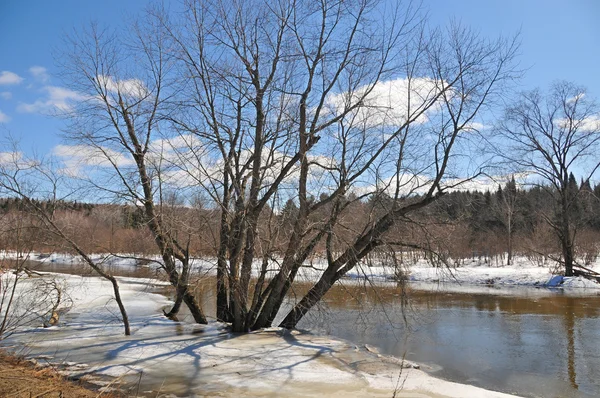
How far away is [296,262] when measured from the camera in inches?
462

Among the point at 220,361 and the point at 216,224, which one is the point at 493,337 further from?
the point at 216,224

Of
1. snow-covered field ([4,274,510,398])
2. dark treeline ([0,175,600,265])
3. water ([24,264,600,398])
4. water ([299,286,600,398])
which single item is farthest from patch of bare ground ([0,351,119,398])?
dark treeline ([0,175,600,265])

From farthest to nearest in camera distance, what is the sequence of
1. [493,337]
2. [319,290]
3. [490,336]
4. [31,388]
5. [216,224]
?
[490,336] → [493,337] → [319,290] → [216,224] → [31,388]

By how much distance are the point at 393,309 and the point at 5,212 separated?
12331 millimetres

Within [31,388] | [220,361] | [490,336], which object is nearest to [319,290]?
[220,361]

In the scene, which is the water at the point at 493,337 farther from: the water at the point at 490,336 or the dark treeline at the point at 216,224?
the dark treeline at the point at 216,224

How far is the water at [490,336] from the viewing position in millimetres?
9109

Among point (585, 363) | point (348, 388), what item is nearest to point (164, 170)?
point (348, 388)

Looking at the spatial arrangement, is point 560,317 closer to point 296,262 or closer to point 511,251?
point 296,262

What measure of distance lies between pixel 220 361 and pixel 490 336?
26.0 ft

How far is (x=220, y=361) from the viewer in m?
9.01

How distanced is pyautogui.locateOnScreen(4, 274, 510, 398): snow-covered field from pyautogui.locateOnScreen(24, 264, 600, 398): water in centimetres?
89

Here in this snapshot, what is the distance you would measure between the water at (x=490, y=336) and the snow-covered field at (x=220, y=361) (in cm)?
89

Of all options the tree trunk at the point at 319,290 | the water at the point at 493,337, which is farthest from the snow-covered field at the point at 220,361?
the water at the point at 493,337
